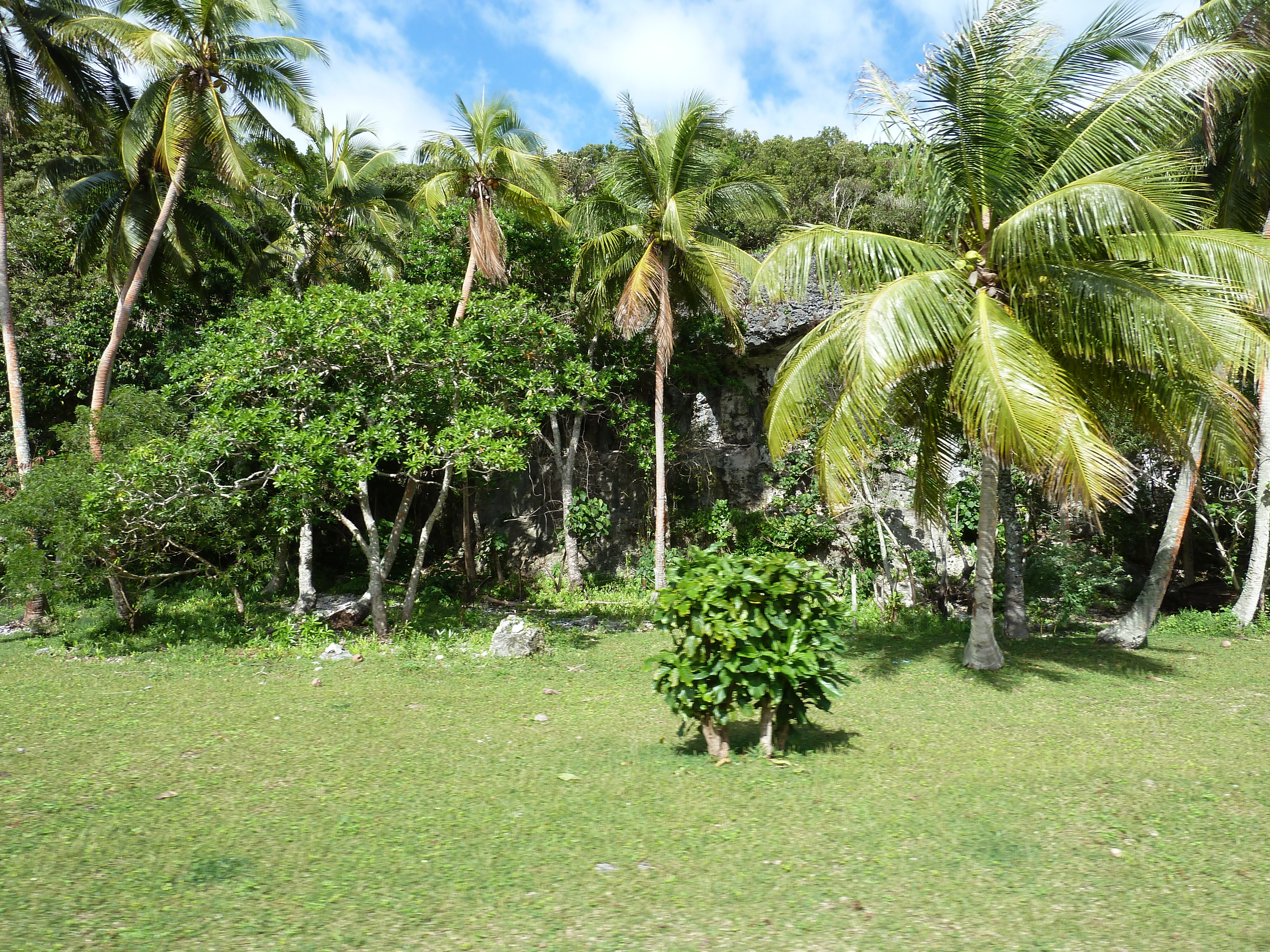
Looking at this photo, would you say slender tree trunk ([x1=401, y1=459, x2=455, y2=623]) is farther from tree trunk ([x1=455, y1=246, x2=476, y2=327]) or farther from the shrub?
the shrub

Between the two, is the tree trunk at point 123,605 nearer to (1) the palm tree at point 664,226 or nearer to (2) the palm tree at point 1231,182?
(1) the palm tree at point 664,226

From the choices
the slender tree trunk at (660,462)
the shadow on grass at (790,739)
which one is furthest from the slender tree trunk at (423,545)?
the shadow on grass at (790,739)

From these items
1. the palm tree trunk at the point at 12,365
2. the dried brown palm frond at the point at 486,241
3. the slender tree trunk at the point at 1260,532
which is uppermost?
the dried brown palm frond at the point at 486,241

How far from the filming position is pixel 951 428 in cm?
918

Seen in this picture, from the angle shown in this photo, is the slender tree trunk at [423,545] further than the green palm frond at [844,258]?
Yes

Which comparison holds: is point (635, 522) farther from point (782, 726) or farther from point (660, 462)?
point (782, 726)

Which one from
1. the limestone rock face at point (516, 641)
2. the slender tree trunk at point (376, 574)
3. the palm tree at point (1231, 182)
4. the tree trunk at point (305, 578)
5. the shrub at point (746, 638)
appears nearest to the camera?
the shrub at point (746, 638)

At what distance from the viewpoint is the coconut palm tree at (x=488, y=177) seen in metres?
13.3

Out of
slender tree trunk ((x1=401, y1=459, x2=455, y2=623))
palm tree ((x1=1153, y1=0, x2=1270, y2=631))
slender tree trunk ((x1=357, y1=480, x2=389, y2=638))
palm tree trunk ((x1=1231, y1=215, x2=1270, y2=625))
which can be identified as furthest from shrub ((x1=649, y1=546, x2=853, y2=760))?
palm tree trunk ((x1=1231, y1=215, x2=1270, y2=625))

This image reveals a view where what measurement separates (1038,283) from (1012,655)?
168 inches

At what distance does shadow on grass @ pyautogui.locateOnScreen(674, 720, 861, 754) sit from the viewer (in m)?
5.97

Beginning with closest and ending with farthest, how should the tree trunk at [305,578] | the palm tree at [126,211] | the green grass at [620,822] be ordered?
the green grass at [620,822], the tree trunk at [305,578], the palm tree at [126,211]

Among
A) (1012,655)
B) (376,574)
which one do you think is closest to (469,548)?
(376,574)

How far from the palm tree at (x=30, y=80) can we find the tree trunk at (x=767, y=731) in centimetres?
1102
